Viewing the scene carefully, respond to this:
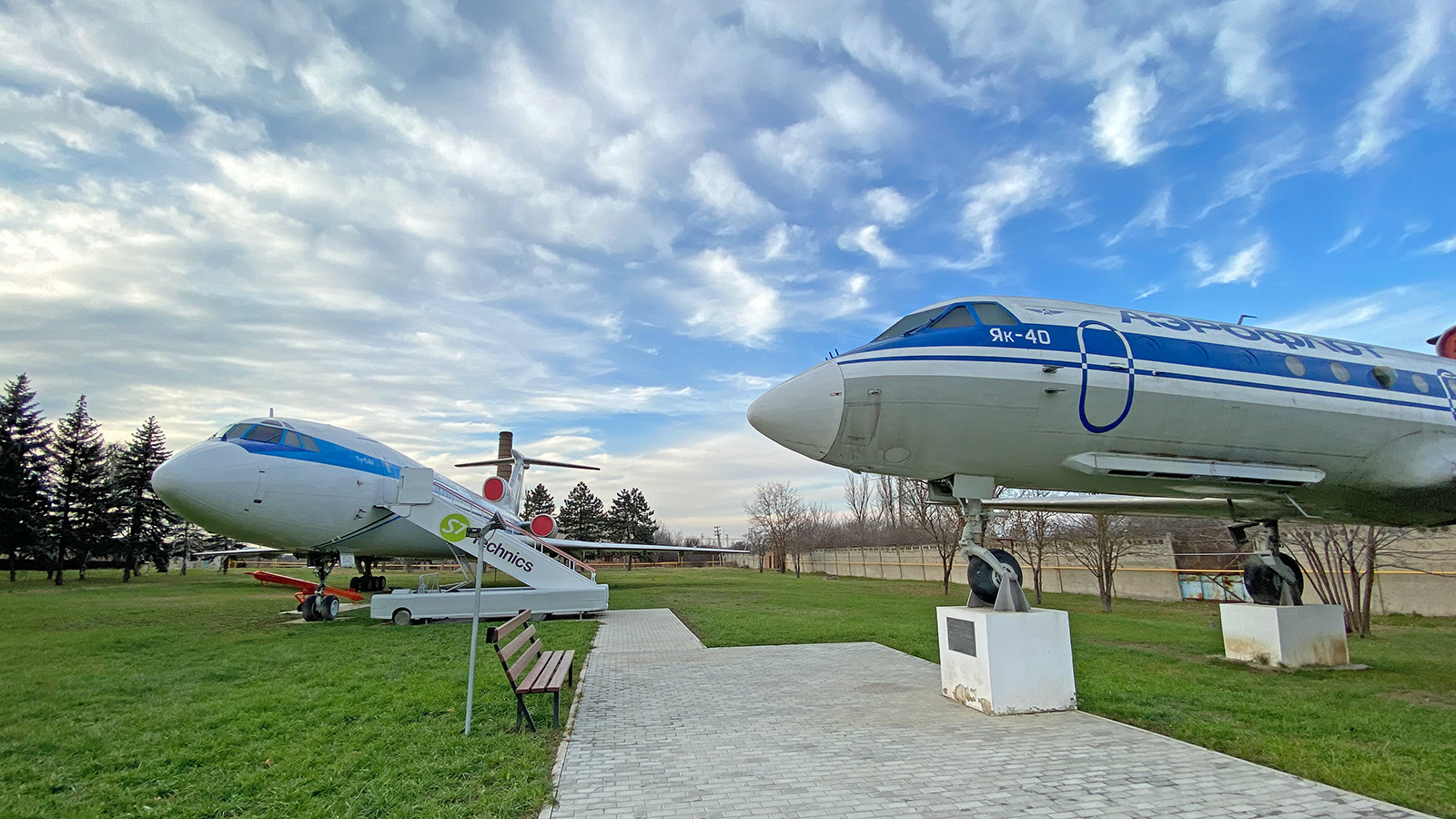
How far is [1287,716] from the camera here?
243 inches

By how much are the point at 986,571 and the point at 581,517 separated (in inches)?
2672

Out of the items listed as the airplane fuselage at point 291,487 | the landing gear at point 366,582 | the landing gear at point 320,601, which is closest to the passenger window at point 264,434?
the airplane fuselage at point 291,487

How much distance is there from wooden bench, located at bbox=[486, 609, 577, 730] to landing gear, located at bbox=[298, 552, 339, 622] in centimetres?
1111

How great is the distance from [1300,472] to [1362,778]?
4020 millimetres

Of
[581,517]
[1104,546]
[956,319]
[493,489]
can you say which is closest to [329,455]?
[493,489]

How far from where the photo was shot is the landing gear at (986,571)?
6508mm

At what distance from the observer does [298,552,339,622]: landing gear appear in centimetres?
1571

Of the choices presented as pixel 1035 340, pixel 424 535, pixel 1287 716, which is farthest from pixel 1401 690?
pixel 424 535

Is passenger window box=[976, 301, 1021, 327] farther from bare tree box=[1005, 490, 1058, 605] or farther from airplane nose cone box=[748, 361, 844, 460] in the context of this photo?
bare tree box=[1005, 490, 1058, 605]

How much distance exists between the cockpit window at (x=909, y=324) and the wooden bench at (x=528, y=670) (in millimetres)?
4398

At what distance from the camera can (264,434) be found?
14062mm

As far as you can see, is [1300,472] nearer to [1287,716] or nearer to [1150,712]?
[1287,716]

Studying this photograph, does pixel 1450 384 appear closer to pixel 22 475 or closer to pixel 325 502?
pixel 325 502

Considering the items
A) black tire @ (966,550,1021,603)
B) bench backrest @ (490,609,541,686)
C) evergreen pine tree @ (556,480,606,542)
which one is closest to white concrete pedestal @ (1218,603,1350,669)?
black tire @ (966,550,1021,603)
